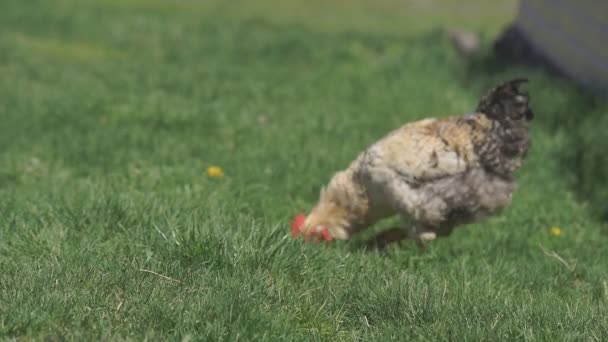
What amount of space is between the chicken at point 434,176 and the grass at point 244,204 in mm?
248

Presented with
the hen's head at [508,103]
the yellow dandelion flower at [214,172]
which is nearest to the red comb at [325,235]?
the hen's head at [508,103]

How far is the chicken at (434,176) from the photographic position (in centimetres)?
524

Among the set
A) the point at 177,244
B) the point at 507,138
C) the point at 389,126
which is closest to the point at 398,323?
the point at 177,244

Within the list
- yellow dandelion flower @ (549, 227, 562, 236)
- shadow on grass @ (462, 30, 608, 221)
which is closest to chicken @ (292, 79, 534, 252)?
yellow dandelion flower @ (549, 227, 562, 236)

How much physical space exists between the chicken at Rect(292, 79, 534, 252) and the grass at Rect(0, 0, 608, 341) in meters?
0.25

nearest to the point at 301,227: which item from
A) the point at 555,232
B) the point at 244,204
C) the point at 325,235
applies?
the point at 325,235

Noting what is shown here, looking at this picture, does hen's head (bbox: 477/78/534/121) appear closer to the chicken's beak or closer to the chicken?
the chicken

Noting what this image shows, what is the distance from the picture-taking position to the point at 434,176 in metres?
5.24

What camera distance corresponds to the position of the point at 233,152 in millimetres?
7812

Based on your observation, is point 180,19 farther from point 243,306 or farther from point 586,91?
point 243,306

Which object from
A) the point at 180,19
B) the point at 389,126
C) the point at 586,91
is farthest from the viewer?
the point at 180,19

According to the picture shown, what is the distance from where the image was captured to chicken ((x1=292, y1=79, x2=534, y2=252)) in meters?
5.24

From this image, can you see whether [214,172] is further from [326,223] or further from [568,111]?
[568,111]

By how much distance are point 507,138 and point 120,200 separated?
255cm
